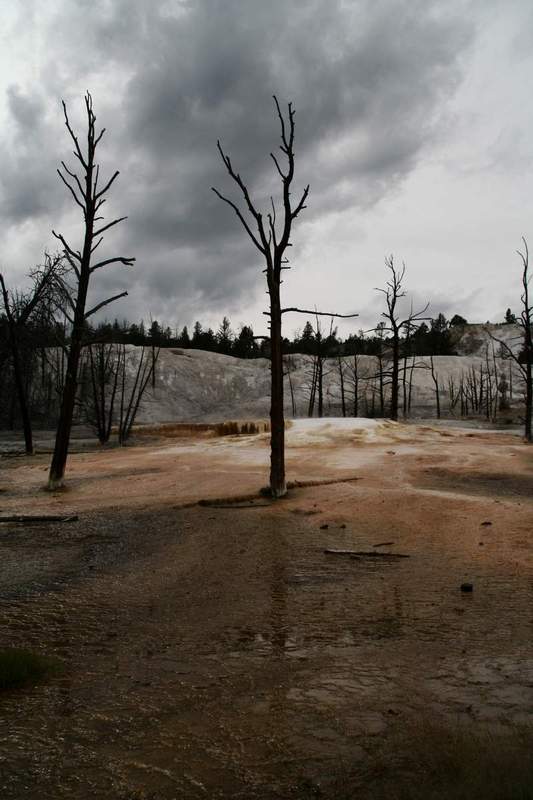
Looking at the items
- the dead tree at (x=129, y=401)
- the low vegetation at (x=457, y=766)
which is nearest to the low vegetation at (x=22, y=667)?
the low vegetation at (x=457, y=766)

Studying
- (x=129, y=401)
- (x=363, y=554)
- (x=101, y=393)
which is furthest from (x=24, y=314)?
(x=129, y=401)

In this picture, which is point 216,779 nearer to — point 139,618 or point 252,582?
point 139,618

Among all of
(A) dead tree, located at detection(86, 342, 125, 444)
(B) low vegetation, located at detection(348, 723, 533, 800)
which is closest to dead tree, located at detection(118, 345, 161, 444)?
(A) dead tree, located at detection(86, 342, 125, 444)

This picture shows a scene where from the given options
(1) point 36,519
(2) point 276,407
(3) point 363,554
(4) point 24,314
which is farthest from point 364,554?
(4) point 24,314

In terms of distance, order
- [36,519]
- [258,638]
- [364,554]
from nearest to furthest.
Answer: [258,638], [364,554], [36,519]

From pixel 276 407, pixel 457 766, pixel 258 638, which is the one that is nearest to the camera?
pixel 457 766

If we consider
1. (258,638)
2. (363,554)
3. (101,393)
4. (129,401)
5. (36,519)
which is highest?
(101,393)

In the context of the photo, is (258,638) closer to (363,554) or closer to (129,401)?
(363,554)

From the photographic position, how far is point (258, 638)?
14.0 ft

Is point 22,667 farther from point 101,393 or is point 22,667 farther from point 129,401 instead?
point 129,401

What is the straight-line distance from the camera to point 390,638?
4.19m

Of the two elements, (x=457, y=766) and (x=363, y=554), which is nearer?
(x=457, y=766)

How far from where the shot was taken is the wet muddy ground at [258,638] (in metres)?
2.65

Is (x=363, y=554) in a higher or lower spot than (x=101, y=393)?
lower
